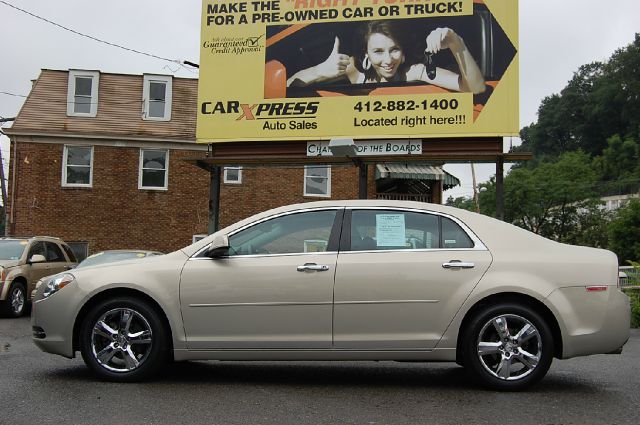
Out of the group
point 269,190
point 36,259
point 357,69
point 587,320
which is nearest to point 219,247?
point 587,320

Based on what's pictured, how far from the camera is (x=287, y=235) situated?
576cm

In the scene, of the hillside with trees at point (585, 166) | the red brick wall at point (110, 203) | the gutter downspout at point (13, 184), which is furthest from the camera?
the hillside with trees at point (585, 166)

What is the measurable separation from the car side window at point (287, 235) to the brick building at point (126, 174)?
17547 millimetres

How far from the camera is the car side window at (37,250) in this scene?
1357 cm

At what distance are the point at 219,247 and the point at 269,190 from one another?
62.9 ft

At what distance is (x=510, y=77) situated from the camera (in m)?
13.8

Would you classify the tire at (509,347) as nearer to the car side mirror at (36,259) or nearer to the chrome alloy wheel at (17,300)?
the chrome alloy wheel at (17,300)

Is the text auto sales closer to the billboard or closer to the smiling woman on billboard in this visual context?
the billboard

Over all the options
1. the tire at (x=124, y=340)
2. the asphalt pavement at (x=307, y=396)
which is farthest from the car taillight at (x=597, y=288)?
the tire at (x=124, y=340)

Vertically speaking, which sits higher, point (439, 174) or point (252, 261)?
point (439, 174)

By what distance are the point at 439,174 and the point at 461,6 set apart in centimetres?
970

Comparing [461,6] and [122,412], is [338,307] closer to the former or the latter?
[122,412]

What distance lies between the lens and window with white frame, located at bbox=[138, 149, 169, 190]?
24297 millimetres

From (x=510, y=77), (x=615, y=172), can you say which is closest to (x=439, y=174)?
(x=510, y=77)
